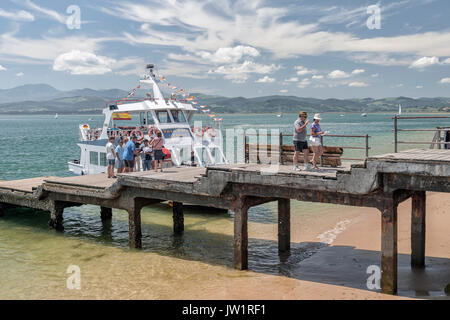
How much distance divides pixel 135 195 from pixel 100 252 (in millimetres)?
2436

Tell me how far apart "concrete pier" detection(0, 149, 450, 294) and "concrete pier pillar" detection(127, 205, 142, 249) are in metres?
0.03

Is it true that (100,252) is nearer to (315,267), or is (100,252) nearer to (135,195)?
(135,195)

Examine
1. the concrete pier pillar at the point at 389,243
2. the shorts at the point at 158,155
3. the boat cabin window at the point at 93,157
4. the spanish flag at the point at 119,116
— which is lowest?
the concrete pier pillar at the point at 389,243

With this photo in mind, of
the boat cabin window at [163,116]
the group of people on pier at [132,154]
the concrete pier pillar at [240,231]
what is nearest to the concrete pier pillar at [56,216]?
the group of people on pier at [132,154]

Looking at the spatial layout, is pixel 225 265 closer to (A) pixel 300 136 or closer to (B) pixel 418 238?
(A) pixel 300 136

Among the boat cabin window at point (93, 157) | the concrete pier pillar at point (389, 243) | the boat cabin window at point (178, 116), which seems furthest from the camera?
the boat cabin window at point (93, 157)

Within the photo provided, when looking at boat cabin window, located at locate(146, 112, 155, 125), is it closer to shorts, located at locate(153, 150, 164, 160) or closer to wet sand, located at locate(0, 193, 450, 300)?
wet sand, located at locate(0, 193, 450, 300)

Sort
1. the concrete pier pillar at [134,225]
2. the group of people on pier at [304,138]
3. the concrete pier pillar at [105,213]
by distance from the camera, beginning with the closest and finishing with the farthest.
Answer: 1. the group of people on pier at [304,138]
2. the concrete pier pillar at [134,225]
3. the concrete pier pillar at [105,213]

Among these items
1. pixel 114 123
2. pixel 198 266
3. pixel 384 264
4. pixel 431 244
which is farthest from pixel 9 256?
pixel 431 244

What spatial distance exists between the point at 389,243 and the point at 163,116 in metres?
14.0

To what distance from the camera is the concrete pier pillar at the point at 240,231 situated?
1182 centimetres

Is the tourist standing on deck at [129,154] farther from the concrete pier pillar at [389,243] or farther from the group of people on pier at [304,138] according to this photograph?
the concrete pier pillar at [389,243]

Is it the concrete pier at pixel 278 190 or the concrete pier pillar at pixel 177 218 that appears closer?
the concrete pier at pixel 278 190
